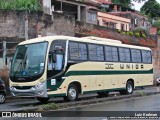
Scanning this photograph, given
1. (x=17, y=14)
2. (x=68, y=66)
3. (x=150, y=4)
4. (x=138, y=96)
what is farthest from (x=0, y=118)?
(x=150, y=4)

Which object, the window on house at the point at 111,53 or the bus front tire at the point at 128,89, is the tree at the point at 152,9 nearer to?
the bus front tire at the point at 128,89

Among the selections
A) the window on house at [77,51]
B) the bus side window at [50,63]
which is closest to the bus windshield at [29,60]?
the bus side window at [50,63]

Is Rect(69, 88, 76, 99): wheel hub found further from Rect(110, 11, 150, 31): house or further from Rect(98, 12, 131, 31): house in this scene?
Rect(110, 11, 150, 31): house

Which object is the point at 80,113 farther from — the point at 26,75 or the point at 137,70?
the point at 137,70

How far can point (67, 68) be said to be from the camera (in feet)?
63.1

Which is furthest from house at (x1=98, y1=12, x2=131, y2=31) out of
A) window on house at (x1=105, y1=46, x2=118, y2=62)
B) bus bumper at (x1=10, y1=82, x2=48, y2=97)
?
bus bumper at (x1=10, y1=82, x2=48, y2=97)

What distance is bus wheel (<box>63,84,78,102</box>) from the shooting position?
19281mm

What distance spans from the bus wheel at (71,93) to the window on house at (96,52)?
2142 mm

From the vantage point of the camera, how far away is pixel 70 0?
4794 centimetres

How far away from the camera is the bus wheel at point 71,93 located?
19281mm

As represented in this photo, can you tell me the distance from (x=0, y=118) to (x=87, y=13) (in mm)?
37365

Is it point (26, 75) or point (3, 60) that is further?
point (3, 60)

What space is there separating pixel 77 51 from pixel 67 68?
4.52ft

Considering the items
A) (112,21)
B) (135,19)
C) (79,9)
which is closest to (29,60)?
(79,9)
